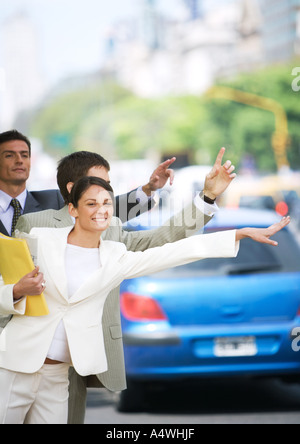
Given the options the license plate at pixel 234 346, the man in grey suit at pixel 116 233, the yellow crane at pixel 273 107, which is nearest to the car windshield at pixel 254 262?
the license plate at pixel 234 346

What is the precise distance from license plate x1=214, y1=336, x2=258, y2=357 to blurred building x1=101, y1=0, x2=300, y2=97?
344 ft

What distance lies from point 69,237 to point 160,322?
9.42 feet

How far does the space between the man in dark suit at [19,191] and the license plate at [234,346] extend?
237cm

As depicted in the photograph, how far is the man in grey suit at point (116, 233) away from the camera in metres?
3.57

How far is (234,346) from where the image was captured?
6.23 m

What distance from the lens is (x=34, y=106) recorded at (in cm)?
14875

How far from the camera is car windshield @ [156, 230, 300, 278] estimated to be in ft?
20.8

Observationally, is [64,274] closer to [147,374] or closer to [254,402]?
[147,374]

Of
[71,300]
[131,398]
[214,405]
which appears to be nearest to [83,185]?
[71,300]

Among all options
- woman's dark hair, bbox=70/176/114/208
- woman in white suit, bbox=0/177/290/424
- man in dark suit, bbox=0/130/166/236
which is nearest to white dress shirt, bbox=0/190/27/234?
man in dark suit, bbox=0/130/166/236

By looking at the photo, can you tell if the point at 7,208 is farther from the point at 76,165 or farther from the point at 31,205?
the point at 76,165

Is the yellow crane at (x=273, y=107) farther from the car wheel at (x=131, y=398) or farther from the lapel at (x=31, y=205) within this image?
the lapel at (x=31, y=205)
